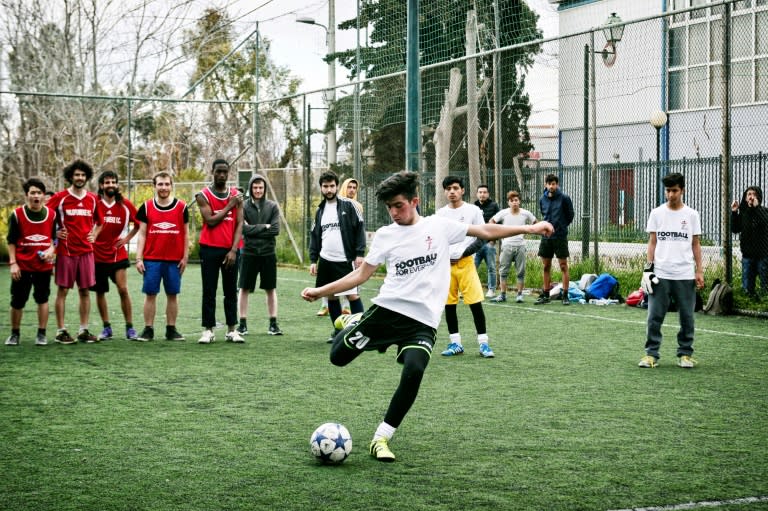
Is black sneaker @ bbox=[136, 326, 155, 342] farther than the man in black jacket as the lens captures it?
Yes

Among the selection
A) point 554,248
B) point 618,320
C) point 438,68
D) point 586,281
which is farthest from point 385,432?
point 438,68

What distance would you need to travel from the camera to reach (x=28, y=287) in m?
10.7

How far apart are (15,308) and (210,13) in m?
18.5

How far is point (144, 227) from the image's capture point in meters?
11.0

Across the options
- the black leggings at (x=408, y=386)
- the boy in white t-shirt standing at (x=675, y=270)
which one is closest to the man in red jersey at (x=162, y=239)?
the boy in white t-shirt standing at (x=675, y=270)

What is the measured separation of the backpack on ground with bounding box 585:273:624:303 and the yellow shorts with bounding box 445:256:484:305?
19.5 ft

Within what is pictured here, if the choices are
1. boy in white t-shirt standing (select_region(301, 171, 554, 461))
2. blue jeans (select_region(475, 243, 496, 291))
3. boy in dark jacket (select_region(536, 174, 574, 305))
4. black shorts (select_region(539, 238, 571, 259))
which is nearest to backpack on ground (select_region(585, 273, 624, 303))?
boy in dark jacket (select_region(536, 174, 574, 305))

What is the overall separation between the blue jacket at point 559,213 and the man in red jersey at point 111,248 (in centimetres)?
703

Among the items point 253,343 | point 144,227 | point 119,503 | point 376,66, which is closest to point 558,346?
point 253,343

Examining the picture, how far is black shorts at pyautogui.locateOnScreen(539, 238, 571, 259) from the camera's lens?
15344 millimetres

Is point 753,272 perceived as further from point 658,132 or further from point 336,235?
point 336,235

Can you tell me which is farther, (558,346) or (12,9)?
(12,9)

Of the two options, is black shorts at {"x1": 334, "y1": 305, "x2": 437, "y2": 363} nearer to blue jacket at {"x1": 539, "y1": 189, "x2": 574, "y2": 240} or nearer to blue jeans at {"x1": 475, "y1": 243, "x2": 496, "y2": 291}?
blue jacket at {"x1": 539, "y1": 189, "x2": 574, "y2": 240}

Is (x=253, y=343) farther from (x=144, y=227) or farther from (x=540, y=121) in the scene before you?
(x=540, y=121)
